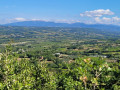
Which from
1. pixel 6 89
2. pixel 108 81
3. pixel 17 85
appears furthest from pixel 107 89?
pixel 6 89

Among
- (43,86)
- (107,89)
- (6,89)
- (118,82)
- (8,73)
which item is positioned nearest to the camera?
(118,82)

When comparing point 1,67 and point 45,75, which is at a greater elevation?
point 1,67

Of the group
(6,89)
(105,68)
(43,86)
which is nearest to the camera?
(105,68)

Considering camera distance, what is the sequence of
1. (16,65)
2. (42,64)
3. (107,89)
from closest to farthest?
(107,89) < (42,64) < (16,65)

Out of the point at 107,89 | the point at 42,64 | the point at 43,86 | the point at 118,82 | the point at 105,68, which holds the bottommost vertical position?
the point at 43,86

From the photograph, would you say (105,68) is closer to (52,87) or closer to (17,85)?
(17,85)

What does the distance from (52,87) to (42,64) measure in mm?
4892

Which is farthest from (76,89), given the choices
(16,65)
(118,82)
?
(16,65)

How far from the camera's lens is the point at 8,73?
14.8 meters

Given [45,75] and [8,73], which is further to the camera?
[45,75]

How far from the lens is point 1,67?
1566cm

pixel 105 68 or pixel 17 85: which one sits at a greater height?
pixel 105 68

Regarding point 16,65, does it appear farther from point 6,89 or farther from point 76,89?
point 76,89

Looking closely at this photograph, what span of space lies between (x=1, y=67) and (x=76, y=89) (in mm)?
A: 8606
